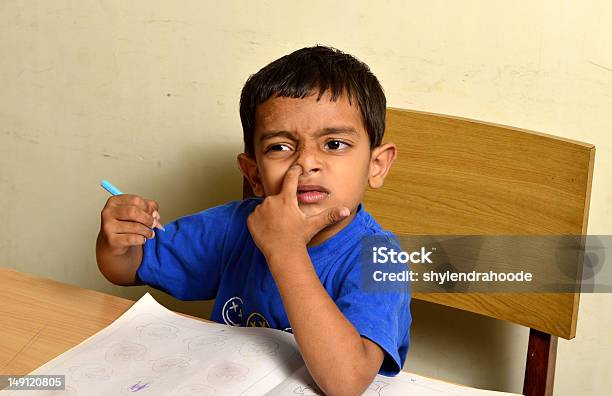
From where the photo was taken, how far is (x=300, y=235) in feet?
2.64

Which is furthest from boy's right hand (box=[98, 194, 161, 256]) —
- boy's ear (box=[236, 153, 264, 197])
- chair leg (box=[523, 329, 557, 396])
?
chair leg (box=[523, 329, 557, 396])

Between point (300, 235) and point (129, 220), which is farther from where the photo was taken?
point (129, 220)

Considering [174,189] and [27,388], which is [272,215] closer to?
[27,388]

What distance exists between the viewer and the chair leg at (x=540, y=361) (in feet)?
3.56

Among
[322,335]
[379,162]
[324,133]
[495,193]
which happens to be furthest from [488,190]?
[322,335]

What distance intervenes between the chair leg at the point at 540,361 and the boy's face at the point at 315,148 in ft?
1.17

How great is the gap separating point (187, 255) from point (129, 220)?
0.37 feet

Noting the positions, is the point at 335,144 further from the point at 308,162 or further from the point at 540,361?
the point at 540,361

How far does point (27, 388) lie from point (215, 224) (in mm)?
377

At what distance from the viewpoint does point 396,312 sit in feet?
2.68

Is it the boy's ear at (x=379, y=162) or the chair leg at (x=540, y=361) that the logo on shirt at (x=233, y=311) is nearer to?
the boy's ear at (x=379, y=162)

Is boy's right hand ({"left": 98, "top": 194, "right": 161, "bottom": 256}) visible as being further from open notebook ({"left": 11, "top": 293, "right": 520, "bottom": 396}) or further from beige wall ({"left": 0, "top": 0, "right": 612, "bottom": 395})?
Answer: beige wall ({"left": 0, "top": 0, "right": 612, "bottom": 395})

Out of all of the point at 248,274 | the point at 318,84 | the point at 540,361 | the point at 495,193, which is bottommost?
the point at 540,361

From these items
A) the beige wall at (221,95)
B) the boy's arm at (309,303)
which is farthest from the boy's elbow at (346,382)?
the beige wall at (221,95)
